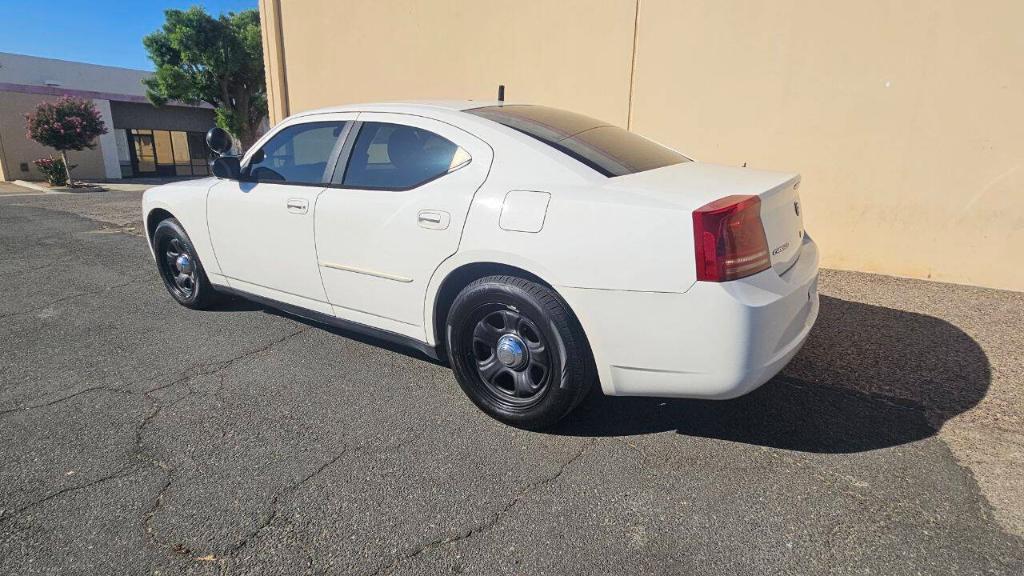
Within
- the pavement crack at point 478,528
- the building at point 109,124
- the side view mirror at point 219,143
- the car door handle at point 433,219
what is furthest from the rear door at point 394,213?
the building at point 109,124

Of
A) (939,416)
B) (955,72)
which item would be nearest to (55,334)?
(939,416)

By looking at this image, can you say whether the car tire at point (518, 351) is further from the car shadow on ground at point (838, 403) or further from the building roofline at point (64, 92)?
the building roofline at point (64, 92)

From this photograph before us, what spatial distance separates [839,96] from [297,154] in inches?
191

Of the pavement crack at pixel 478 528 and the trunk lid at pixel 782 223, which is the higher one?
the trunk lid at pixel 782 223

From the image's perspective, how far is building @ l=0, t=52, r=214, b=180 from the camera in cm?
2216

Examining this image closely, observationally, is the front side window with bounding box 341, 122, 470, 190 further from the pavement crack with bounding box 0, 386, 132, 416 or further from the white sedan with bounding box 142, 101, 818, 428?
the pavement crack with bounding box 0, 386, 132, 416

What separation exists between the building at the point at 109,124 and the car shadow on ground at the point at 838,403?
28.5m

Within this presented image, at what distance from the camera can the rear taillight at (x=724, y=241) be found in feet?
6.95

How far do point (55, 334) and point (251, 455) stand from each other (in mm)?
2623

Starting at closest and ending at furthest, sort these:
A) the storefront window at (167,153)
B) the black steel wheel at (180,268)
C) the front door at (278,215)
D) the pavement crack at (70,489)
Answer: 1. the pavement crack at (70,489)
2. the front door at (278,215)
3. the black steel wheel at (180,268)
4. the storefront window at (167,153)

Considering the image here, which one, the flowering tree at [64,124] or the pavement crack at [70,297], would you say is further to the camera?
the flowering tree at [64,124]

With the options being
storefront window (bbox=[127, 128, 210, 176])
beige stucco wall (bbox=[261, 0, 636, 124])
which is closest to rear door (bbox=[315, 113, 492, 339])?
beige stucco wall (bbox=[261, 0, 636, 124])

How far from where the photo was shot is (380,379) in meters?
3.26

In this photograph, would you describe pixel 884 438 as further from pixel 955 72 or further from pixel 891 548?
pixel 955 72
